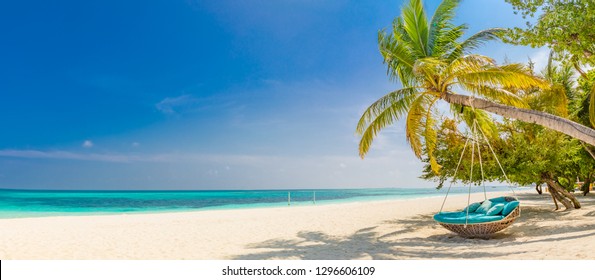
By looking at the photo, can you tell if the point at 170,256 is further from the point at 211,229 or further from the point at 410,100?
the point at 410,100

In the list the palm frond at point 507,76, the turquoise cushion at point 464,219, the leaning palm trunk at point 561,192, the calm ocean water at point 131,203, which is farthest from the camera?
the calm ocean water at point 131,203

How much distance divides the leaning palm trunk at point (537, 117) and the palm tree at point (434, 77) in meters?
0.01

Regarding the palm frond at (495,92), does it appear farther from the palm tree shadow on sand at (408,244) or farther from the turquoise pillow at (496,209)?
the palm tree shadow on sand at (408,244)

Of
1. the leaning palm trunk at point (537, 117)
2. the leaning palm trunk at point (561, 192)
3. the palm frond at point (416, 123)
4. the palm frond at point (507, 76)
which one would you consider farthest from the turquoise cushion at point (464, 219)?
the leaning palm trunk at point (561, 192)

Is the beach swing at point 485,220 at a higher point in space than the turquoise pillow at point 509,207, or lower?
lower

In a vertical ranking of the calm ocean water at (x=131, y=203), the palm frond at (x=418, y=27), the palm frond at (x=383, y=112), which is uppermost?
the palm frond at (x=418, y=27)

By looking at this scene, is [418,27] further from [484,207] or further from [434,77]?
[484,207]

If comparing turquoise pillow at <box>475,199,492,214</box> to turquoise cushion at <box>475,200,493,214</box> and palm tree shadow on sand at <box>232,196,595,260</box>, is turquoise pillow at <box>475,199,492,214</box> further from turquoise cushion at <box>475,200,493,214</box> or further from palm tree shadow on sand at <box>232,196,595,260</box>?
palm tree shadow on sand at <box>232,196,595,260</box>

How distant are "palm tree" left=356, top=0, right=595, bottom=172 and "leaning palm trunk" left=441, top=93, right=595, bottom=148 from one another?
1 cm

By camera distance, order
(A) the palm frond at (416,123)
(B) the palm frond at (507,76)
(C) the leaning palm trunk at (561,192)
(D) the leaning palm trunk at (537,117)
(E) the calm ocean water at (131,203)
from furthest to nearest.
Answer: (E) the calm ocean water at (131,203) → (C) the leaning palm trunk at (561,192) → (A) the palm frond at (416,123) → (B) the palm frond at (507,76) → (D) the leaning palm trunk at (537,117)

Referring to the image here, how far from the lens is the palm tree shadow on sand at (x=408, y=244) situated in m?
6.21

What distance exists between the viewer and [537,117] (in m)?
5.90
